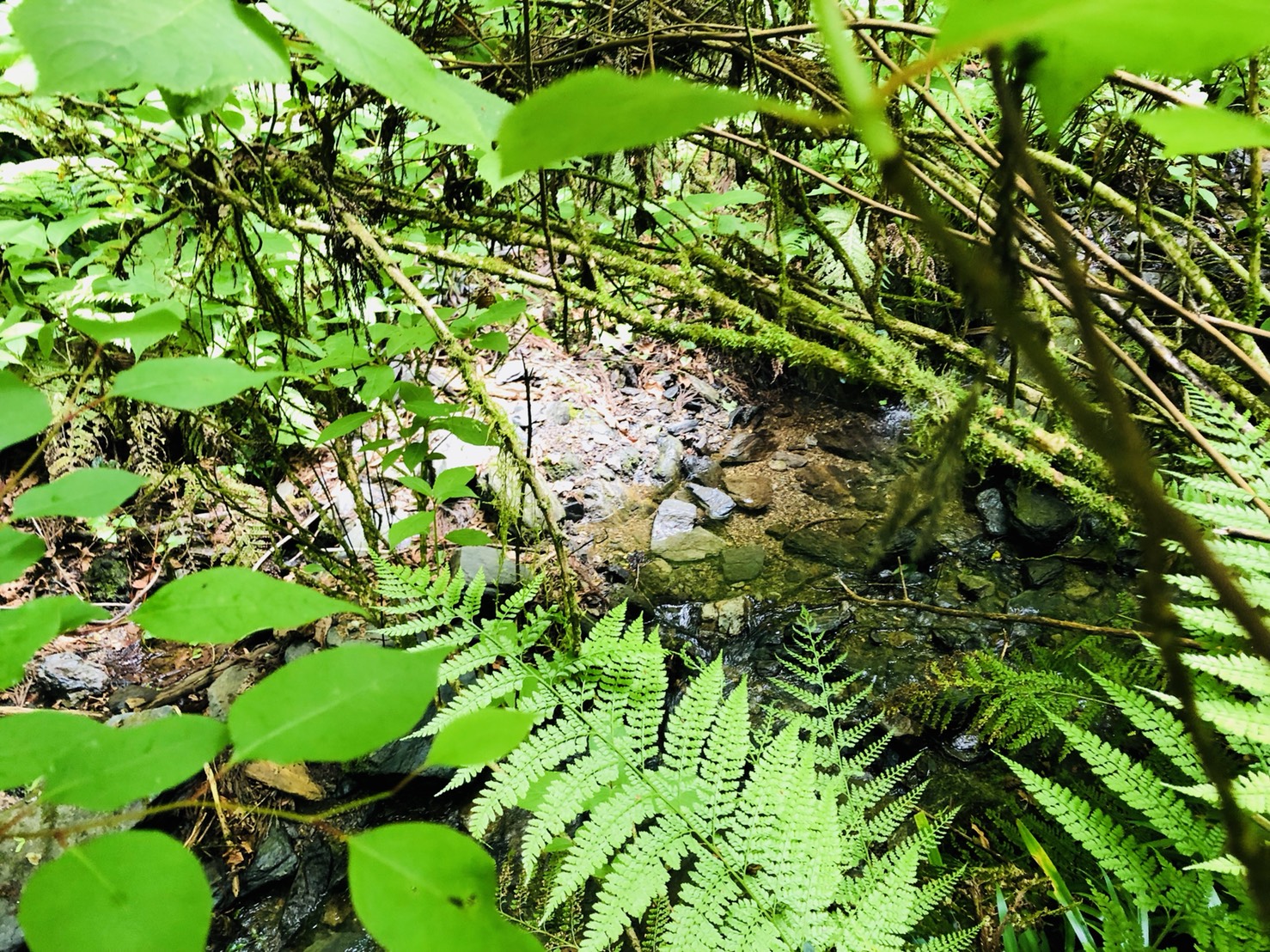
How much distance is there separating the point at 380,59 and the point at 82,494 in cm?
49

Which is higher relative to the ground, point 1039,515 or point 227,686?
point 1039,515

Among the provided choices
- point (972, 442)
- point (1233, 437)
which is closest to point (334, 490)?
point (972, 442)

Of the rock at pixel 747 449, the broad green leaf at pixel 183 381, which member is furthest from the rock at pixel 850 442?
the broad green leaf at pixel 183 381

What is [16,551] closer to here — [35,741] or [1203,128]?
[35,741]

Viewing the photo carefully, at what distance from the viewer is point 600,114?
236mm

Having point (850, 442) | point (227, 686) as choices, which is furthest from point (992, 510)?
point (227, 686)

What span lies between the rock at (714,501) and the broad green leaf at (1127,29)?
14.8 feet

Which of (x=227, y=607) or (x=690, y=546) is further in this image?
(x=690, y=546)

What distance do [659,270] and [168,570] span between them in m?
3.41

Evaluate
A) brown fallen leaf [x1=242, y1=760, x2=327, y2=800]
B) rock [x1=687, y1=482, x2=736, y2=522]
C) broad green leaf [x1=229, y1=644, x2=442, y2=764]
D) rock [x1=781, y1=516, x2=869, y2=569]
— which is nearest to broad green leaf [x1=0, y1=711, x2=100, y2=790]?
broad green leaf [x1=229, y1=644, x2=442, y2=764]

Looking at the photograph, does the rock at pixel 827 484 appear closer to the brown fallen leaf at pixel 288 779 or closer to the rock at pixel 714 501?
the rock at pixel 714 501

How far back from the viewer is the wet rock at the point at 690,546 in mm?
4375

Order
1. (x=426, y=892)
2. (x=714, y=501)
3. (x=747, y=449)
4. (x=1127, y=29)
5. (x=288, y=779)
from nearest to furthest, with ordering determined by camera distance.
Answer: (x=1127, y=29)
(x=426, y=892)
(x=288, y=779)
(x=714, y=501)
(x=747, y=449)

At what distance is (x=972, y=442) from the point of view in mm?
1965
